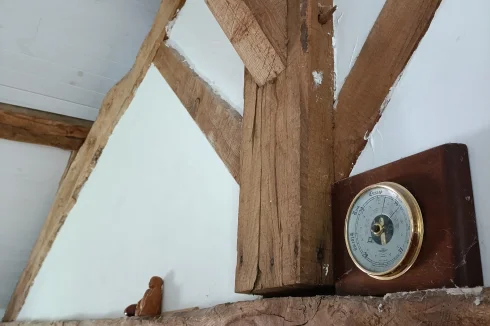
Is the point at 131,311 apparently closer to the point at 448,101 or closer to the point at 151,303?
the point at 151,303

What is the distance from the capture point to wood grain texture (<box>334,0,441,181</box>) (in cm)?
105

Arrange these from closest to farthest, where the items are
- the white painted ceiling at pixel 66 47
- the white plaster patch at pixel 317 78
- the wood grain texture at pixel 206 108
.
A: the white plaster patch at pixel 317 78 < the wood grain texture at pixel 206 108 < the white painted ceiling at pixel 66 47

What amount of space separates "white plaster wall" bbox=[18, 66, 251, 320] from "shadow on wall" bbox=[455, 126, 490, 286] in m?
0.58

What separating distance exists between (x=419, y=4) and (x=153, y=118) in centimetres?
115

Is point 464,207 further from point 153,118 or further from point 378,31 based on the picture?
point 153,118

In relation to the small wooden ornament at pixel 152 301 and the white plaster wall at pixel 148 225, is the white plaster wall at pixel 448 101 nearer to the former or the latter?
the white plaster wall at pixel 148 225

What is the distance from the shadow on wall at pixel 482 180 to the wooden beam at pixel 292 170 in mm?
305

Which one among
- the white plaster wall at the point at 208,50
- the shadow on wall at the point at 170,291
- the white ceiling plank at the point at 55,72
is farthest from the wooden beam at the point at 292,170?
the white ceiling plank at the point at 55,72

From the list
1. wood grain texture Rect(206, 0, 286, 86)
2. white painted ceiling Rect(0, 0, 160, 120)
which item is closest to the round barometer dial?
wood grain texture Rect(206, 0, 286, 86)

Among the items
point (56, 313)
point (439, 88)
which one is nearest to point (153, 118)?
point (56, 313)

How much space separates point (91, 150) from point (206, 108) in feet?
3.35

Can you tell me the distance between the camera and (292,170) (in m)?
1.06

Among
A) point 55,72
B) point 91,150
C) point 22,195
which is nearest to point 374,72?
point 91,150

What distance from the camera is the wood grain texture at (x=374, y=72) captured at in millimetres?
1046
